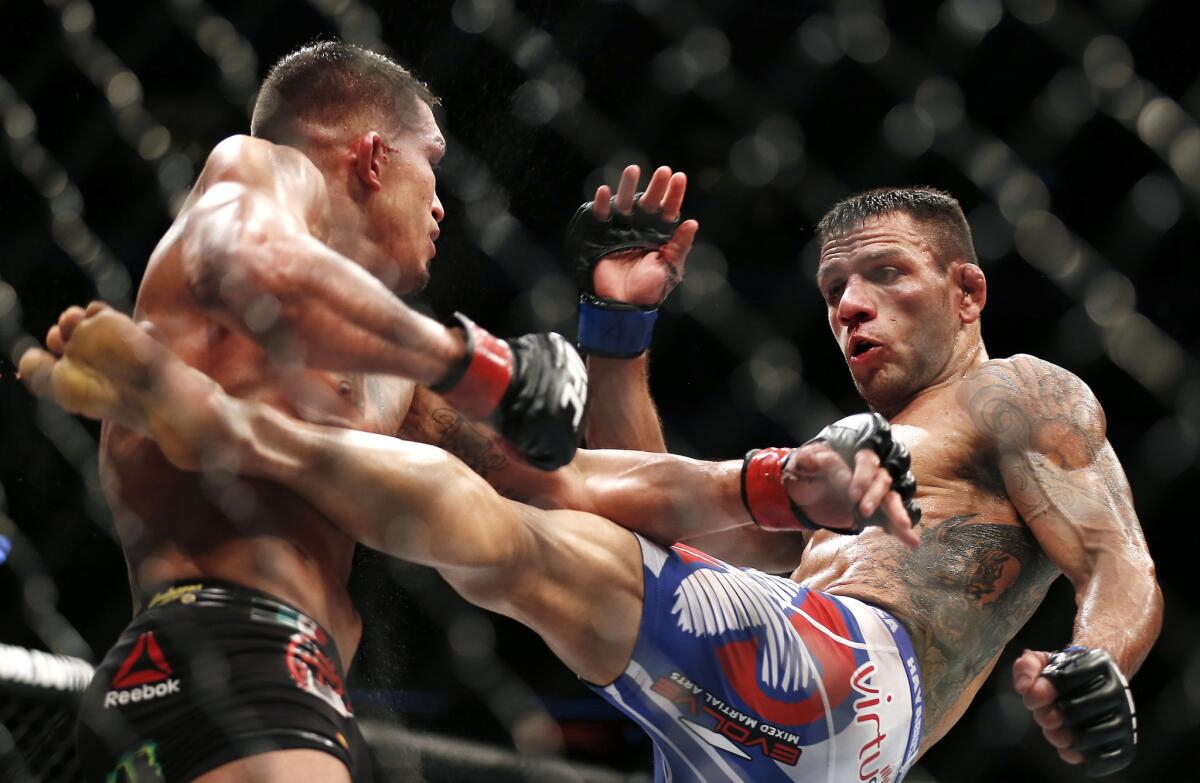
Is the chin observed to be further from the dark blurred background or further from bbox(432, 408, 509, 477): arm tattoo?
bbox(432, 408, 509, 477): arm tattoo

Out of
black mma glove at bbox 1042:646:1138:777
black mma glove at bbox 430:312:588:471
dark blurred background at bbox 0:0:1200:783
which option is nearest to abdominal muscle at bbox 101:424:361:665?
black mma glove at bbox 430:312:588:471

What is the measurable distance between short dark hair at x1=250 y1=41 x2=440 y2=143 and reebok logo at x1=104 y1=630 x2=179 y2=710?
75 cm

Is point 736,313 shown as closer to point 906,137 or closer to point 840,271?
point 906,137

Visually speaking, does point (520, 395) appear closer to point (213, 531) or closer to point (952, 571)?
point (213, 531)

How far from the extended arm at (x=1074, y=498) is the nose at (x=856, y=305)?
25cm

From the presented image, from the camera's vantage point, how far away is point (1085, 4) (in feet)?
8.68

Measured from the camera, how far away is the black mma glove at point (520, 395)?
1.23 meters

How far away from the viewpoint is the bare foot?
123 centimetres

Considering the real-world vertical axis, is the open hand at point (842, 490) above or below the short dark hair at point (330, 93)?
below

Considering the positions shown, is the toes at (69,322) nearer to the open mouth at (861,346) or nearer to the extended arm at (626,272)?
the extended arm at (626,272)

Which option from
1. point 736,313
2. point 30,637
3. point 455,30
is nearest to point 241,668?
point 736,313

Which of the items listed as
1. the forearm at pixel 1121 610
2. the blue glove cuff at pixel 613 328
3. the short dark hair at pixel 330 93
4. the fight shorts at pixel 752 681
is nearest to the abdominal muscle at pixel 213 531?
the fight shorts at pixel 752 681

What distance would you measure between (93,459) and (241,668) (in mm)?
2149

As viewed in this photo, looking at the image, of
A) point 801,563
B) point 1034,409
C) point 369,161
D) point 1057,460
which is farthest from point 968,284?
point 369,161
